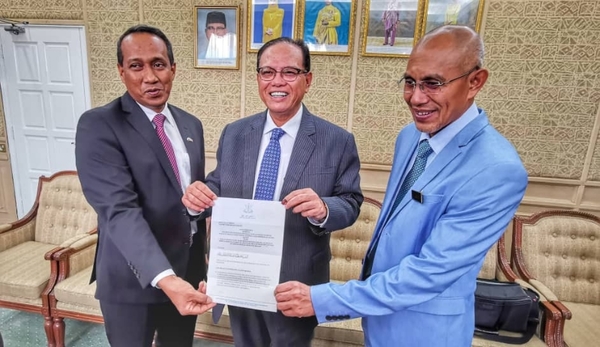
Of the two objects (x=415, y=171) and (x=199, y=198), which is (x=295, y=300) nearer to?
(x=199, y=198)

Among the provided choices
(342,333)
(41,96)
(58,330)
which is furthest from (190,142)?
(41,96)

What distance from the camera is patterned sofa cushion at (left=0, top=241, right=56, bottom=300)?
90.4 inches

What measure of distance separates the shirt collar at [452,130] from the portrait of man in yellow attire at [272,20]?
262 centimetres

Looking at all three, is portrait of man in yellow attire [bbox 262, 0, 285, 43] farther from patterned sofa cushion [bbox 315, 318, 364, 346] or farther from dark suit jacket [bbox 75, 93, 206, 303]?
patterned sofa cushion [bbox 315, 318, 364, 346]

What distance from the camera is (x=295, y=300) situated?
105 centimetres

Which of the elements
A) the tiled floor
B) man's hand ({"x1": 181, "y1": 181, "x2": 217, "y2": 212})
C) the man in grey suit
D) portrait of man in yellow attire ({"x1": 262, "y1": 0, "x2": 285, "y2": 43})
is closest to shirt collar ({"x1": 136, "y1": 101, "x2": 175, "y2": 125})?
the man in grey suit

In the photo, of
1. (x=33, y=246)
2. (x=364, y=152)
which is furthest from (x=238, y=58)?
(x=33, y=246)

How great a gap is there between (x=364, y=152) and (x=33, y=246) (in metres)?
3.10

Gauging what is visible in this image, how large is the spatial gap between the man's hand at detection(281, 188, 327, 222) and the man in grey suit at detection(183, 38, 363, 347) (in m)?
0.04

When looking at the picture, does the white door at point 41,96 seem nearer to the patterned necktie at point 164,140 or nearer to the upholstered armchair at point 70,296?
the upholstered armchair at point 70,296

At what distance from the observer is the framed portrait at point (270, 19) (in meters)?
3.18

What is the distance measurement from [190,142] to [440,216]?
1.03 meters

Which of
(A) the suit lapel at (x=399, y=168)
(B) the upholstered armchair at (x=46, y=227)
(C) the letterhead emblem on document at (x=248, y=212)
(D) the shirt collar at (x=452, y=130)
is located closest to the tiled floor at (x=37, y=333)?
(B) the upholstered armchair at (x=46, y=227)

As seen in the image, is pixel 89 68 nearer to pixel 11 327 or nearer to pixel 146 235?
pixel 11 327
